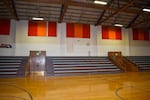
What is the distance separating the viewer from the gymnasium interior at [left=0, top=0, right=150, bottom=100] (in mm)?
8812

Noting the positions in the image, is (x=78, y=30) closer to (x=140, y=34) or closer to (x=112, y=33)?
(x=112, y=33)

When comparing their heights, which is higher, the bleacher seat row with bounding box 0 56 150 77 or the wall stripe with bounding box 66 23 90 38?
the wall stripe with bounding box 66 23 90 38

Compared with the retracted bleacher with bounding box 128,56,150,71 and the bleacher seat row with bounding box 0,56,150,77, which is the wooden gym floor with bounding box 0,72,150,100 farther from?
the retracted bleacher with bounding box 128,56,150,71

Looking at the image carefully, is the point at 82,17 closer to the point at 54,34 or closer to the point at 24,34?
→ the point at 54,34

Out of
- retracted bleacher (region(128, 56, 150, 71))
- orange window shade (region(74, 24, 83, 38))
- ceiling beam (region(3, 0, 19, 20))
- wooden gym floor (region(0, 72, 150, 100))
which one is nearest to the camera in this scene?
wooden gym floor (region(0, 72, 150, 100))

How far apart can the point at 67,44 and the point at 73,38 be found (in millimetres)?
771

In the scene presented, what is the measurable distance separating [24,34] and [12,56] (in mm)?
1993

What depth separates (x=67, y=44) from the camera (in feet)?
38.6

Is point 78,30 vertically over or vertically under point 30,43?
over

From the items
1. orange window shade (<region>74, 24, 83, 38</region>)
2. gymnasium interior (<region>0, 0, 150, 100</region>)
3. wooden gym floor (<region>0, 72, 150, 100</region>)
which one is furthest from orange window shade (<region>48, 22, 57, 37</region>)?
wooden gym floor (<region>0, 72, 150, 100</region>)

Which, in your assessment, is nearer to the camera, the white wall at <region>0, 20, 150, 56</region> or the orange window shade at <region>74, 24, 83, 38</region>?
the white wall at <region>0, 20, 150, 56</region>

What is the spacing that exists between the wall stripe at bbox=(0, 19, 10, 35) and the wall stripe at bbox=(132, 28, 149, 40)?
38.0 feet

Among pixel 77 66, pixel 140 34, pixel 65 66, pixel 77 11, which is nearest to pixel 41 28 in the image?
pixel 77 11

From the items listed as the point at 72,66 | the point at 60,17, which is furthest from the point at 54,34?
the point at 72,66
